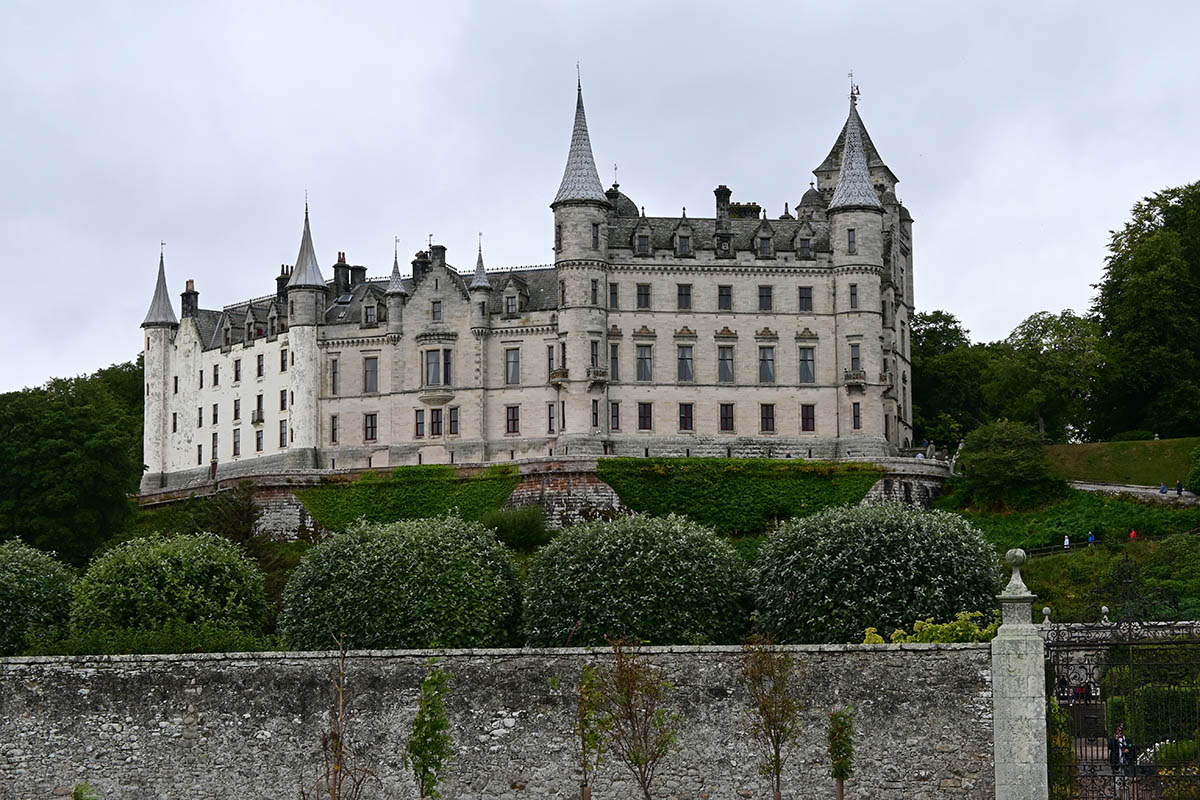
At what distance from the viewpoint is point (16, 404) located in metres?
72.1

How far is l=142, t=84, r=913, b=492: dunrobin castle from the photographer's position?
81750mm

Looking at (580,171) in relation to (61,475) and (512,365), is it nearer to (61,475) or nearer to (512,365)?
(512,365)

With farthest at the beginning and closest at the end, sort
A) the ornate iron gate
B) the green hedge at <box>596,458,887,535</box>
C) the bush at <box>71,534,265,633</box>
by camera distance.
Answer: the green hedge at <box>596,458,887,535</box> → the bush at <box>71,534,265,633</box> → the ornate iron gate

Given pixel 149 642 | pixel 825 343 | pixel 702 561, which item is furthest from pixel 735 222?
pixel 149 642

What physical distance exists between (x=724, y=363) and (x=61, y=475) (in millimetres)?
27226

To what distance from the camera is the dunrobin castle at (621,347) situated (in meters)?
81.8

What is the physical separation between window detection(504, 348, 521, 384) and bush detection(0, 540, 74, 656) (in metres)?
35.1

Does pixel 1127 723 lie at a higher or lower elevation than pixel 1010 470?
lower

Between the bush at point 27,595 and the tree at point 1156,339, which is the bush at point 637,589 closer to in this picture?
the bush at point 27,595

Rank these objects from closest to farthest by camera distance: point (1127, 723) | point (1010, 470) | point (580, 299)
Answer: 1. point (1127, 723)
2. point (1010, 470)
3. point (580, 299)

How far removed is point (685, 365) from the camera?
82500 millimetres

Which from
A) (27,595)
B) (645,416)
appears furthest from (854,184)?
(27,595)

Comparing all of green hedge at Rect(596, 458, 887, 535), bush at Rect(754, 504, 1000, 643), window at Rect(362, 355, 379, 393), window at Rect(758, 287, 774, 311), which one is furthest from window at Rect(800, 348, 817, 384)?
bush at Rect(754, 504, 1000, 643)

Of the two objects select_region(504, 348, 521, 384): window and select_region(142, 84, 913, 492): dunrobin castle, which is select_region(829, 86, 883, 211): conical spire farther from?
select_region(504, 348, 521, 384): window
